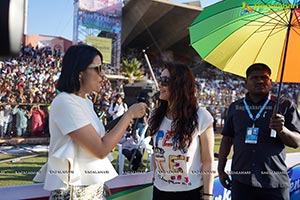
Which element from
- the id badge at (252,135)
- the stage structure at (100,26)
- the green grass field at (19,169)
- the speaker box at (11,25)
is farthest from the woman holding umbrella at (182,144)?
the stage structure at (100,26)

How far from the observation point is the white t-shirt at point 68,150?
1508mm

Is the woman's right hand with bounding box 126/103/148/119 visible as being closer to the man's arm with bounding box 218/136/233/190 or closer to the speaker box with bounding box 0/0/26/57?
the speaker box with bounding box 0/0/26/57

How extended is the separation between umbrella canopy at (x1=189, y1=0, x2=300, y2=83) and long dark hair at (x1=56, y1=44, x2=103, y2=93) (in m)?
1.35

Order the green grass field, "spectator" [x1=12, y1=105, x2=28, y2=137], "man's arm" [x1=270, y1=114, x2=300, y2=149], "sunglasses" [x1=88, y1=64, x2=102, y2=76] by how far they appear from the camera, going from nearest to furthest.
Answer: "sunglasses" [x1=88, y1=64, x2=102, y2=76]
"man's arm" [x1=270, y1=114, x2=300, y2=149]
the green grass field
"spectator" [x1=12, y1=105, x2=28, y2=137]

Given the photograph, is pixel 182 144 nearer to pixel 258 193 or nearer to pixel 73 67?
pixel 258 193

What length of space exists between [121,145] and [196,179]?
4.10 meters

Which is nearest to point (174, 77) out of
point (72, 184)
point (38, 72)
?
point (72, 184)

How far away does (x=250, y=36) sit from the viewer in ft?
8.30

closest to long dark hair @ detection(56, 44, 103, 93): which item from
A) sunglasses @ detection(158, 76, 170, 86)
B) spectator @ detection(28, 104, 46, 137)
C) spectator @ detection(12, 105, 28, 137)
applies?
sunglasses @ detection(158, 76, 170, 86)

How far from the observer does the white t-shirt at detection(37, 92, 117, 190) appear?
1508mm

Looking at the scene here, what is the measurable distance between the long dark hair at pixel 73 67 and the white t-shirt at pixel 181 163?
2.63 feet

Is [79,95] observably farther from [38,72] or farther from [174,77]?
[38,72]

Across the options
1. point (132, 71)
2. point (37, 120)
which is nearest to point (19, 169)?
point (37, 120)

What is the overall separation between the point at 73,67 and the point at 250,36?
1.58 meters
